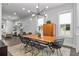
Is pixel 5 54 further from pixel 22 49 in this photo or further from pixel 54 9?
pixel 54 9

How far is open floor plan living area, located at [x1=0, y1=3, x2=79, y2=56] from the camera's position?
75.6 inches

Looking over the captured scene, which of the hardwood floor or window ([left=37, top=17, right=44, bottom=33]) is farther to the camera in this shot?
window ([left=37, top=17, right=44, bottom=33])

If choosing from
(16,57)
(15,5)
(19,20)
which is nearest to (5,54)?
(16,57)

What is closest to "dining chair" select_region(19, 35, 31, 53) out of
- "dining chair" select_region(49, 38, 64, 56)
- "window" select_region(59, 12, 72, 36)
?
"dining chair" select_region(49, 38, 64, 56)

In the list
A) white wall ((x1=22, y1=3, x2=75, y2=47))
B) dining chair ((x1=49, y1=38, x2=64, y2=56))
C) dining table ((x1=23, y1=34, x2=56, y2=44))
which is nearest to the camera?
white wall ((x1=22, y1=3, x2=75, y2=47))

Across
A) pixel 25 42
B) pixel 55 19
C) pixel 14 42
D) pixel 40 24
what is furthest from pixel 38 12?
pixel 14 42

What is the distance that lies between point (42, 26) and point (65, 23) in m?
0.51

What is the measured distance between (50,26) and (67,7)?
1.77 feet

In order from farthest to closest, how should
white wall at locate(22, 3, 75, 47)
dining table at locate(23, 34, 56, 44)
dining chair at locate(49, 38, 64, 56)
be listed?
dining table at locate(23, 34, 56, 44) < dining chair at locate(49, 38, 64, 56) < white wall at locate(22, 3, 75, 47)

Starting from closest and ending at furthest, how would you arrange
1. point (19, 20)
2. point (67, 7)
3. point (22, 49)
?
point (67, 7) < point (19, 20) < point (22, 49)

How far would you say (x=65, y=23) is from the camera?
2.04 meters

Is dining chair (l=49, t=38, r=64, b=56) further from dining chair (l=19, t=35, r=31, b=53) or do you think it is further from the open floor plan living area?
dining chair (l=19, t=35, r=31, b=53)

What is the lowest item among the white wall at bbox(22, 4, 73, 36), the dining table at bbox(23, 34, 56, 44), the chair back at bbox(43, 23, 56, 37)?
the dining table at bbox(23, 34, 56, 44)

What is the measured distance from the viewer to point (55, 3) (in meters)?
1.96
